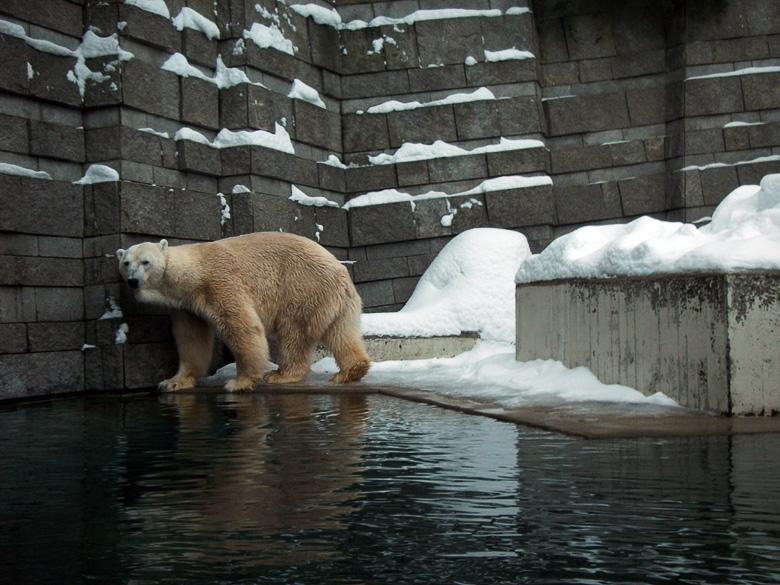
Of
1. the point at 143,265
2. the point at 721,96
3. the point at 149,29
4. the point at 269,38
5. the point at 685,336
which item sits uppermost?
the point at 269,38

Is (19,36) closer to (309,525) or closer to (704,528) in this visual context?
(309,525)

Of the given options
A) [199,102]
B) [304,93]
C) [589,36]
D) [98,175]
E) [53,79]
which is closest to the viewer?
[53,79]

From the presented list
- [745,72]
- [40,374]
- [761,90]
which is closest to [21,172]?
[40,374]

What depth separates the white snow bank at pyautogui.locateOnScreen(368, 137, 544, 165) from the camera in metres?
12.2

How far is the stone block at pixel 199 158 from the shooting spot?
9773 millimetres

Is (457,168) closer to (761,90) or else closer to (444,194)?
(444,194)

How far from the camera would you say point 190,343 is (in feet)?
29.2

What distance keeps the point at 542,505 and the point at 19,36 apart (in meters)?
7.26

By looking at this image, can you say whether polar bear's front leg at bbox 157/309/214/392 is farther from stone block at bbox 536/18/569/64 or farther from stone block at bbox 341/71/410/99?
stone block at bbox 536/18/569/64

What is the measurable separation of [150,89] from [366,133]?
376cm

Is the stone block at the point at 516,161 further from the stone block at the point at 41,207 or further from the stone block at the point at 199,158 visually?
the stone block at the point at 41,207

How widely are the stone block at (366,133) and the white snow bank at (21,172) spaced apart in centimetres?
478

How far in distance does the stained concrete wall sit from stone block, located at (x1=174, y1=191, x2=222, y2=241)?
13.9 ft

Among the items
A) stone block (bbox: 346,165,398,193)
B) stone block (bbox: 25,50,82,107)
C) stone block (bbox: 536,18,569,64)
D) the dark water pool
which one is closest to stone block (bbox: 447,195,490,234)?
stone block (bbox: 346,165,398,193)
